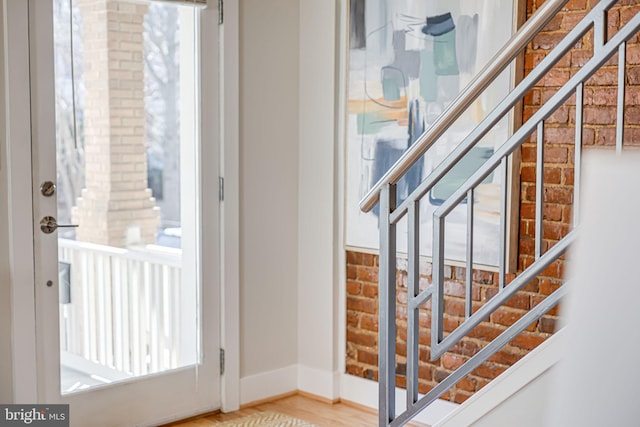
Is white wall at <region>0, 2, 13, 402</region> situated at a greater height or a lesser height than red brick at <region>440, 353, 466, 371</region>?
greater

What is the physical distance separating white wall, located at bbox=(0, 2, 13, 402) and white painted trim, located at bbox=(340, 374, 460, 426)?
5.17 ft

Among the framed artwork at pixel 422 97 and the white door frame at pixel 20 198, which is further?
the framed artwork at pixel 422 97

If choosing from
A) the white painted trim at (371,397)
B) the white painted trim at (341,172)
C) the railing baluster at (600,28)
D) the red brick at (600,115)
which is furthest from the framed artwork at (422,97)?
the railing baluster at (600,28)

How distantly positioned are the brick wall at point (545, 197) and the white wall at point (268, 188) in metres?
0.65

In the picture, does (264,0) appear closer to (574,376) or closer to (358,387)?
(358,387)

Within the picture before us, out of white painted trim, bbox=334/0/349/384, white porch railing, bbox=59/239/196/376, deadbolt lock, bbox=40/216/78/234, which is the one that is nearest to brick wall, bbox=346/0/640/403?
white painted trim, bbox=334/0/349/384

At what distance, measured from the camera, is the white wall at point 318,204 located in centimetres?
388

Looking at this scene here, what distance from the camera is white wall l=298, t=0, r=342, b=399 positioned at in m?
3.88

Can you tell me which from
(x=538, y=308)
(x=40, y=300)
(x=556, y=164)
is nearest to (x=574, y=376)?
(x=538, y=308)

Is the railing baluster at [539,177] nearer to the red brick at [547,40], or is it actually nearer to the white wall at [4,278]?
the red brick at [547,40]

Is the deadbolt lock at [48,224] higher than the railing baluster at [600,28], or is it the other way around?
the railing baluster at [600,28]

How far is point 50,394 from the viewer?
315 cm

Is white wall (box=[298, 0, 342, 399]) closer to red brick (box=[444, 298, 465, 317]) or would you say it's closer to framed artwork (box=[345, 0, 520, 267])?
framed artwork (box=[345, 0, 520, 267])

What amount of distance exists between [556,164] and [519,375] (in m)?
1.18
